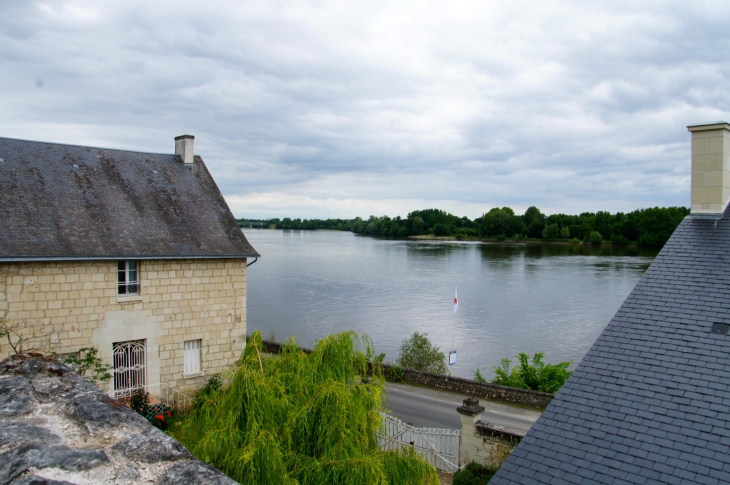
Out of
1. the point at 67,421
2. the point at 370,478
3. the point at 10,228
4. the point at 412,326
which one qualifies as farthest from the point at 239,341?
the point at 412,326

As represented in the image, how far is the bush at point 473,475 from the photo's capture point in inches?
399

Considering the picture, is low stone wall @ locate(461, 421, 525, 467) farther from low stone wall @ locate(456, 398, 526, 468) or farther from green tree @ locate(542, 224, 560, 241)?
green tree @ locate(542, 224, 560, 241)

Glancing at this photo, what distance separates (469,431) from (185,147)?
37.1 feet

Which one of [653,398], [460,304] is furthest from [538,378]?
[460,304]

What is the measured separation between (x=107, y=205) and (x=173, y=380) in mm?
4647

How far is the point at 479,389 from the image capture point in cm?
1661

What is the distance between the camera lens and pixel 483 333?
30.1 meters

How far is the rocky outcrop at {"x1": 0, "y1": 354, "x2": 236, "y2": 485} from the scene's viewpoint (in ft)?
5.19

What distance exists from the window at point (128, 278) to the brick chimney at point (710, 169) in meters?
11.5

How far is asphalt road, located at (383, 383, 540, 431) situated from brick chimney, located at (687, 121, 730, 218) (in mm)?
7282

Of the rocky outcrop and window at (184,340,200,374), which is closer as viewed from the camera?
the rocky outcrop

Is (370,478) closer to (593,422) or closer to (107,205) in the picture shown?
(593,422)

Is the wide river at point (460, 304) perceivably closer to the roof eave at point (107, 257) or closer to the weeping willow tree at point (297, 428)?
the roof eave at point (107, 257)

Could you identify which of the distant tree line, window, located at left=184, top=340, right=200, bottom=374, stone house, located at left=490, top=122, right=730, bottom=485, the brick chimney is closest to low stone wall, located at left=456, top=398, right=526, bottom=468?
stone house, located at left=490, top=122, right=730, bottom=485
